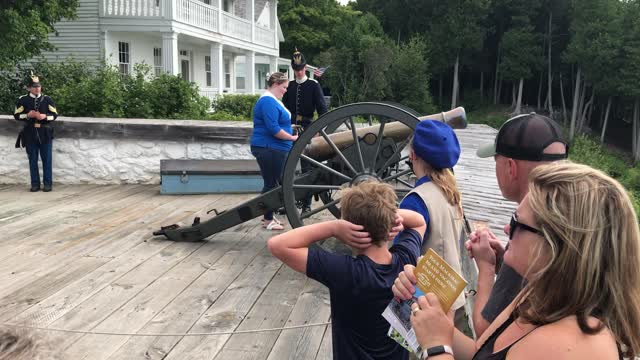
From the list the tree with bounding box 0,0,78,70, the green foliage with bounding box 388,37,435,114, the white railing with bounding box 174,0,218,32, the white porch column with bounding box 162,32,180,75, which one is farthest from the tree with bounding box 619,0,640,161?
the tree with bounding box 0,0,78,70

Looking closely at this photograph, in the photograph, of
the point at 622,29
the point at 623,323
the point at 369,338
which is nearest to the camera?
the point at 623,323

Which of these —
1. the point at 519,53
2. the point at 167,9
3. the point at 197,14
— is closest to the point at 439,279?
the point at 167,9

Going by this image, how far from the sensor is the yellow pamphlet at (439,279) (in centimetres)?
135

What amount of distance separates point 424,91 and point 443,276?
1560 inches

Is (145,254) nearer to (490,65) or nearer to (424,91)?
(424,91)

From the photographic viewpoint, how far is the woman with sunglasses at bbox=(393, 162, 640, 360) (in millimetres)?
1102

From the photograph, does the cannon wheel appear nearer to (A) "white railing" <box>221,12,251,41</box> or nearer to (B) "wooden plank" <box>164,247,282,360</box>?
(B) "wooden plank" <box>164,247,282,360</box>

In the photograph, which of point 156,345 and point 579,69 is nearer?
point 156,345

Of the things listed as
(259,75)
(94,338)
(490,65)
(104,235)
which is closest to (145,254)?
(104,235)

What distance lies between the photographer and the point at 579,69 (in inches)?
1953

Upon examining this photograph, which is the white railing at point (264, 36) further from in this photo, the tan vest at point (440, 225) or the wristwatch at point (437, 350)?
the wristwatch at point (437, 350)

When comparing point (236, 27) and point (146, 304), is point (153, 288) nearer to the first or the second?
point (146, 304)

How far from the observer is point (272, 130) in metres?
5.32

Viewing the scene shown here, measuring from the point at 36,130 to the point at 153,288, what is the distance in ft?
15.4
